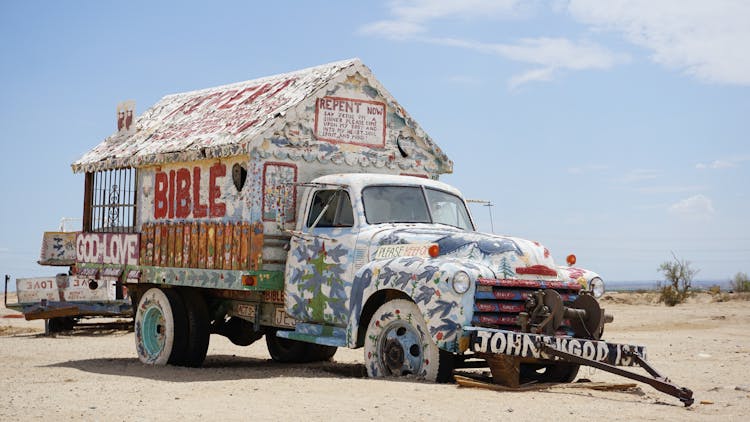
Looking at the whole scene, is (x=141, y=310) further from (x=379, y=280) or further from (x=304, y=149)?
(x=379, y=280)

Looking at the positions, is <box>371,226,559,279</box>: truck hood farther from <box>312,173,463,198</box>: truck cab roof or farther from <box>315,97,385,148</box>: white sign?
<box>315,97,385,148</box>: white sign

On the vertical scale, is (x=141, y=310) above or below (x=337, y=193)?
below

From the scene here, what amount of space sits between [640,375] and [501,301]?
1.53 m

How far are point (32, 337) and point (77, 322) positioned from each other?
1248mm

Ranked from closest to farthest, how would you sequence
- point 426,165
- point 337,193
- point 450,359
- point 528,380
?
point 450,359
point 528,380
point 337,193
point 426,165

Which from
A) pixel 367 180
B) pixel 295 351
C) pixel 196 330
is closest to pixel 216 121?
pixel 196 330

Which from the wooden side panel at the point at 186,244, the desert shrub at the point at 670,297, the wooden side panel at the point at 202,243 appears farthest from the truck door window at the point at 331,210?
the desert shrub at the point at 670,297

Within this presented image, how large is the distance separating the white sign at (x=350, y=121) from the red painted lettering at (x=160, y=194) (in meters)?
2.68

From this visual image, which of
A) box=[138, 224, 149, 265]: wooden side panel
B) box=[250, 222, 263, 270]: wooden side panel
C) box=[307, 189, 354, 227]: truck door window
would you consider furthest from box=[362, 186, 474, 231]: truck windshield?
box=[138, 224, 149, 265]: wooden side panel

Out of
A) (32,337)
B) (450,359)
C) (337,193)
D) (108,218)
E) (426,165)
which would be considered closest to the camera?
(450,359)

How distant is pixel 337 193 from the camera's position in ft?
37.8

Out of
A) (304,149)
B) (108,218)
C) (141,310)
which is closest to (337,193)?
(304,149)

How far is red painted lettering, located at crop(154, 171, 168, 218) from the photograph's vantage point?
13.9 metres

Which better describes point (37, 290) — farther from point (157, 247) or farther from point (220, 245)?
point (220, 245)
